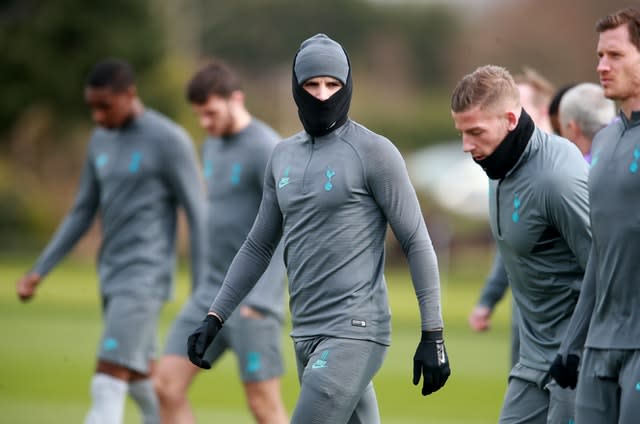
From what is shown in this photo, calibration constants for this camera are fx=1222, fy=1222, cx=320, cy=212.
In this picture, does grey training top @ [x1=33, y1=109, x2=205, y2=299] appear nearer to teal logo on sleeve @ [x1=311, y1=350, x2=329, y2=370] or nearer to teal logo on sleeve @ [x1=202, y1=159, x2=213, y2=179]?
teal logo on sleeve @ [x1=202, y1=159, x2=213, y2=179]

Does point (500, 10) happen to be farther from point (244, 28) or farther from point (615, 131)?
point (615, 131)

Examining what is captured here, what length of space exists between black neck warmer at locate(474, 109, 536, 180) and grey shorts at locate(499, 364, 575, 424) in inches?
41.8

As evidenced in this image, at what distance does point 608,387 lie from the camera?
5496 mm

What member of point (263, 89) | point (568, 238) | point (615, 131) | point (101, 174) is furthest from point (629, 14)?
point (263, 89)

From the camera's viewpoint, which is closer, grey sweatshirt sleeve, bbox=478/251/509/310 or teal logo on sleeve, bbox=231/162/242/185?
grey sweatshirt sleeve, bbox=478/251/509/310

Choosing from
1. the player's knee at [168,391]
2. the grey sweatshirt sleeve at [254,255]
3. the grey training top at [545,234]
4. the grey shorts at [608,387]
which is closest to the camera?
the grey shorts at [608,387]

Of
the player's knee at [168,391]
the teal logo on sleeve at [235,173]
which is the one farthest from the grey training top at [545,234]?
the player's knee at [168,391]

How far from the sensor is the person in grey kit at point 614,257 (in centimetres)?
540

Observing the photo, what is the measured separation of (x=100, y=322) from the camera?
23156 mm

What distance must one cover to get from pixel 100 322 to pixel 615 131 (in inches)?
730

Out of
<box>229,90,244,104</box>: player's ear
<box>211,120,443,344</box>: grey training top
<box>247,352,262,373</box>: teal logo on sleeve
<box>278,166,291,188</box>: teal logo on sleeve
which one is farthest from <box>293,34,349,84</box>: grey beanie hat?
<box>247,352,262,373</box>: teal logo on sleeve

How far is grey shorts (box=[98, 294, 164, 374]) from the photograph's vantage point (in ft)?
29.3

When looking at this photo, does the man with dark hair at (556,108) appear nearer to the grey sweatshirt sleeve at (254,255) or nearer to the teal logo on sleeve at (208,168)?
the grey sweatshirt sleeve at (254,255)

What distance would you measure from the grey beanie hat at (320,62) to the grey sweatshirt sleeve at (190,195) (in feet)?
10.2
